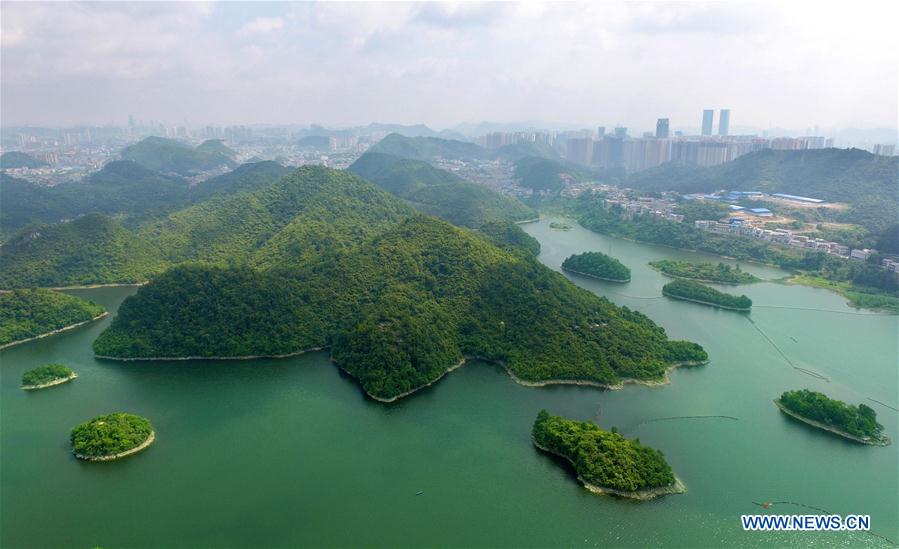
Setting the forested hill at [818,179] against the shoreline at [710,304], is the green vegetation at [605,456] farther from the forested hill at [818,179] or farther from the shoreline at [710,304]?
the forested hill at [818,179]

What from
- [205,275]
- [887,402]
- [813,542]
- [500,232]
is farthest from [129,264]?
[887,402]

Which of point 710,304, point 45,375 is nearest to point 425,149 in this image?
point 710,304

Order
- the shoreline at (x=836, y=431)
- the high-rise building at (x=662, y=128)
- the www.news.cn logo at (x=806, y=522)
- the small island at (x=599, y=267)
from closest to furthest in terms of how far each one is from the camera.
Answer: the www.news.cn logo at (x=806, y=522) → the shoreline at (x=836, y=431) → the small island at (x=599, y=267) → the high-rise building at (x=662, y=128)

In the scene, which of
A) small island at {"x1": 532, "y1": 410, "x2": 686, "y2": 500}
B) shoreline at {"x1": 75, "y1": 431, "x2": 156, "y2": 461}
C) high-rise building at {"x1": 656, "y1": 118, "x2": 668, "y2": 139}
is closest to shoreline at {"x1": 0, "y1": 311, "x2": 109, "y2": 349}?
shoreline at {"x1": 75, "y1": 431, "x2": 156, "y2": 461}

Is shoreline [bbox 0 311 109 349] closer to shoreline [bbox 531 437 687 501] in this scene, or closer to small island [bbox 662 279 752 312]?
shoreline [bbox 531 437 687 501]

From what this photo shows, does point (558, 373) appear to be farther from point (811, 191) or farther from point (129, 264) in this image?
point (811, 191)

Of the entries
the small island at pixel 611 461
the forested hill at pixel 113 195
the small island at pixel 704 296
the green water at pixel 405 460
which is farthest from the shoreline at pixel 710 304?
the forested hill at pixel 113 195
